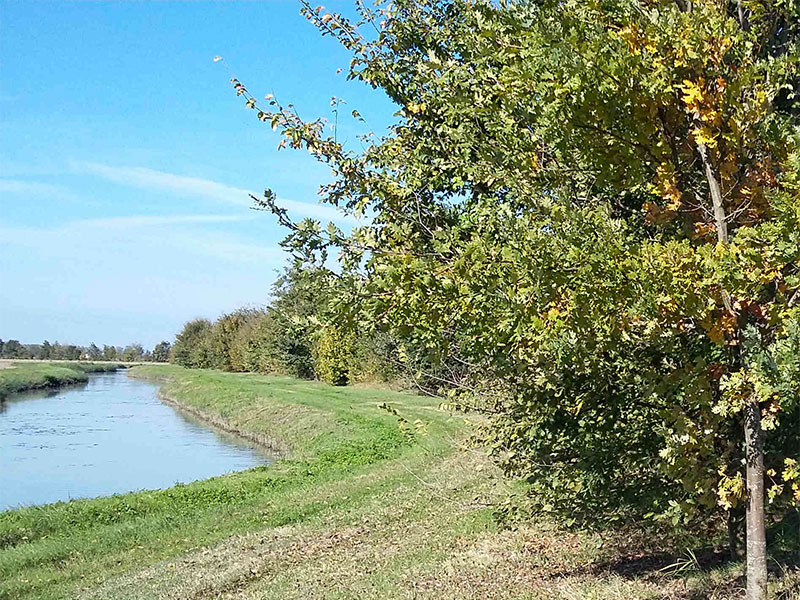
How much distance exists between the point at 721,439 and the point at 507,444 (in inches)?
68.3

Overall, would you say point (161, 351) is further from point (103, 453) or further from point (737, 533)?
point (737, 533)

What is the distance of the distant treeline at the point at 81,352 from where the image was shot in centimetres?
13962

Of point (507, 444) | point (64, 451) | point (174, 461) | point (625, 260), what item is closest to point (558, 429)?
point (507, 444)

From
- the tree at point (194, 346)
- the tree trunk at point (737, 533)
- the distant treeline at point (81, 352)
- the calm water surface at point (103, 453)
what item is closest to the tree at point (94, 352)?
the distant treeline at point (81, 352)

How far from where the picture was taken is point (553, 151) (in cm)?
492

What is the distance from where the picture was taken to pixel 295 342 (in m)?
53.6

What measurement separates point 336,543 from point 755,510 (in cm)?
771

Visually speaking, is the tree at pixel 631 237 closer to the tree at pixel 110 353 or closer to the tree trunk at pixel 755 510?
the tree trunk at pixel 755 510

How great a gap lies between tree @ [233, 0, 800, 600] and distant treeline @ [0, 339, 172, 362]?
140 m

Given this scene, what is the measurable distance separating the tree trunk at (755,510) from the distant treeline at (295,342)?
7.47 ft

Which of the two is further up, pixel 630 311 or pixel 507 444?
pixel 630 311

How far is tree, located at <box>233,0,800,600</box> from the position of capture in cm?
385

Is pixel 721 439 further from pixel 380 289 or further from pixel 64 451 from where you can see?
pixel 64 451

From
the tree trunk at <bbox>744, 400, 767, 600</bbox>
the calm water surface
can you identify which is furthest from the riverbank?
the tree trunk at <bbox>744, 400, 767, 600</bbox>
